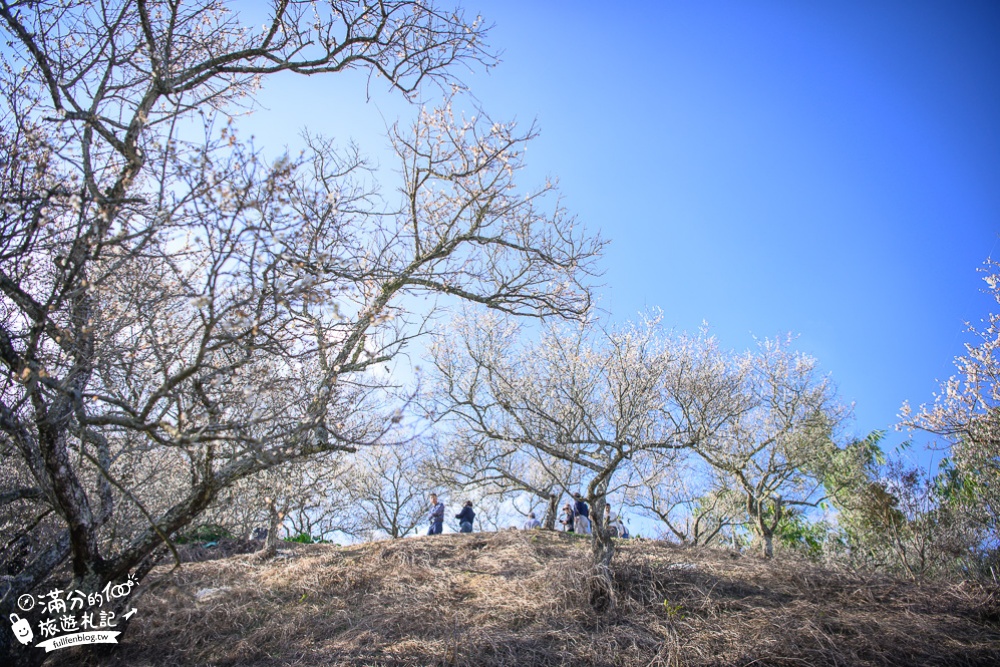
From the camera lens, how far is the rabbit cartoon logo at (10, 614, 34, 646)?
14.8 ft

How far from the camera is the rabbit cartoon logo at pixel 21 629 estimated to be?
452cm

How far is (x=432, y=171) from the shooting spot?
665cm

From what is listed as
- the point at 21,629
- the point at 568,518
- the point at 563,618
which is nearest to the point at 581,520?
the point at 568,518

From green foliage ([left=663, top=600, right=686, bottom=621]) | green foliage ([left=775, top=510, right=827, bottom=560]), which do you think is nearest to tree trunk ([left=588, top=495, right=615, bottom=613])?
green foliage ([left=663, top=600, right=686, bottom=621])

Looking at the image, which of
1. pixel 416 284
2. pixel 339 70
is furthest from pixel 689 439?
pixel 339 70

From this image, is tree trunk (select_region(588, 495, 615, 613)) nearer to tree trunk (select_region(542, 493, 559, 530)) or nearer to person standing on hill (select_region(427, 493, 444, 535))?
tree trunk (select_region(542, 493, 559, 530))

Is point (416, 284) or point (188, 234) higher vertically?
point (416, 284)

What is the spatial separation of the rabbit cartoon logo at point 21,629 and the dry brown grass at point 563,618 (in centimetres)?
101

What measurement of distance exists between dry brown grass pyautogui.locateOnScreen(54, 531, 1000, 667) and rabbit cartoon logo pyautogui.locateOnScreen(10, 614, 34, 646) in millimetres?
1010

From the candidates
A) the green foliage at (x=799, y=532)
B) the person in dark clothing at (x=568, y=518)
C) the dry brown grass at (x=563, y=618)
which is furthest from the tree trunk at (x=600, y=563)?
the green foliage at (x=799, y=532)

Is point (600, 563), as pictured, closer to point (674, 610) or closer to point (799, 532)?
point (674, 610)

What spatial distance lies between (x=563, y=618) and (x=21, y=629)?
512 cm

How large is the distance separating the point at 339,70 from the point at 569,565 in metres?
6.48

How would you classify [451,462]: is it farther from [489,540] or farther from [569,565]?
[569,565]
